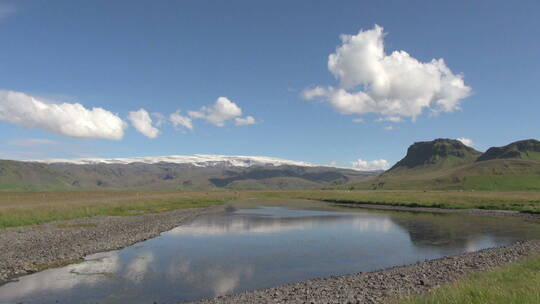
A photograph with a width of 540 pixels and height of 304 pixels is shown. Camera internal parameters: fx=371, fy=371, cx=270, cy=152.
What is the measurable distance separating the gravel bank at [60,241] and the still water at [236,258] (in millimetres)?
1946

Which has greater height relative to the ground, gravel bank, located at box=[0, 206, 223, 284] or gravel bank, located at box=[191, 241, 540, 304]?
gravel bank, located at box=[191, 241, 540, 304]

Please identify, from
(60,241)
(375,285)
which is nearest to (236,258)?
(375,285)

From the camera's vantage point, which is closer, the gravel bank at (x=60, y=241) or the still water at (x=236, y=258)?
the still water at (x=236, y=258)

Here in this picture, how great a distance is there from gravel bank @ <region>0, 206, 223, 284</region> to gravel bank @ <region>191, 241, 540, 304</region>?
691 inches

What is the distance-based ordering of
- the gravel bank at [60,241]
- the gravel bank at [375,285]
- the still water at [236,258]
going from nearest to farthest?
the gravel bank at [375,285] < the still water at [236,258] < the gravel bank at [60,241]

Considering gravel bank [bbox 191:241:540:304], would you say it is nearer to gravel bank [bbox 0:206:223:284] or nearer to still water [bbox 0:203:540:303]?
still water [bbox 0:203:540:303]

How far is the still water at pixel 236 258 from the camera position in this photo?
2369cm

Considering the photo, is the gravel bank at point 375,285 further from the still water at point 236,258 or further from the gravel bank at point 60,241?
the gravel bank at point 60,241

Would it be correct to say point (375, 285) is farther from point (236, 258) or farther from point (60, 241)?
point (60, 241)

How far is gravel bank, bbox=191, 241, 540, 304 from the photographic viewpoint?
2073 cm

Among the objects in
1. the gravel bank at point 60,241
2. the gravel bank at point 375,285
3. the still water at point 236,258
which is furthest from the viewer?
the gravel bank at point 60,241

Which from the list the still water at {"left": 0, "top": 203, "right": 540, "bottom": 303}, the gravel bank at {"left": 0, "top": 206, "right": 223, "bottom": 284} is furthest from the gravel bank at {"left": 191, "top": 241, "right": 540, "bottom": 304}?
the gravel bank at {"left": 0, "top": 206, "right": 223, "bottom": 284}

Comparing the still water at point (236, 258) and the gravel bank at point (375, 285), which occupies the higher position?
the gravel bank at point (375, 285)

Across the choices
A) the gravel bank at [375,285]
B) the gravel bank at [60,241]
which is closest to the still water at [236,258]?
the gravel bank at [60,241]
